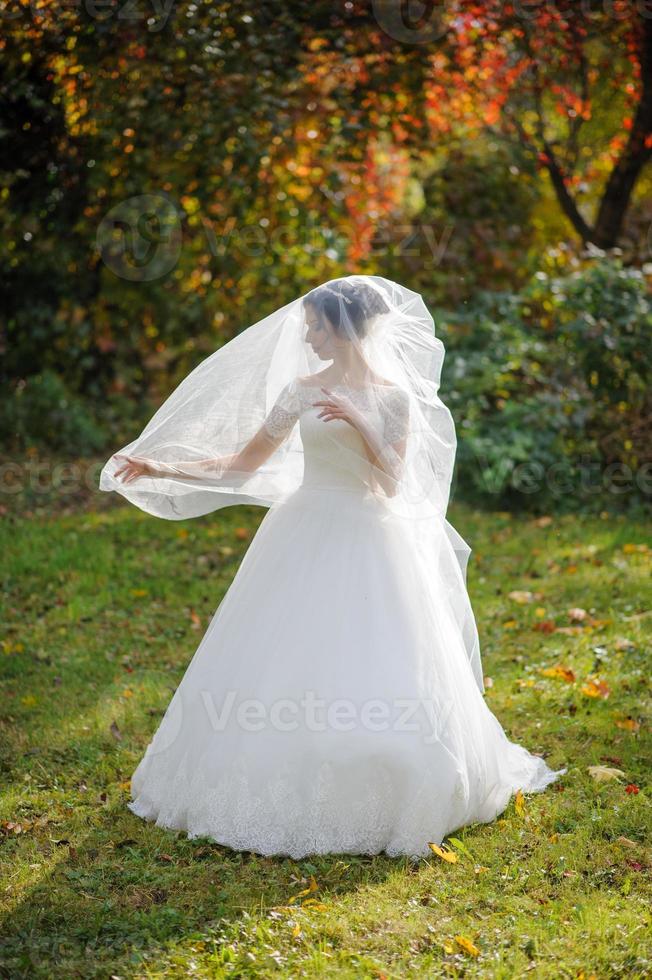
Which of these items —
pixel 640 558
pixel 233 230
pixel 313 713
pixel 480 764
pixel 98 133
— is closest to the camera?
pixel 313 713

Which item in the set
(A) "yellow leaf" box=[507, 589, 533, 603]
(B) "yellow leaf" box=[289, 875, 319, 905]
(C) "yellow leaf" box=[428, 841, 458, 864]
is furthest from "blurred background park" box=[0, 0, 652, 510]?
(B) "yellow leaf" box=[289, 875, 319, 905]

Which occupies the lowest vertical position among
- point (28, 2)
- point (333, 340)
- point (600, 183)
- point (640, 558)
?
point (640, 558)

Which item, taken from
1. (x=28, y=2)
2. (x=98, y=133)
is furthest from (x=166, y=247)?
(x=28, y=2)

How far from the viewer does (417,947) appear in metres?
3.09

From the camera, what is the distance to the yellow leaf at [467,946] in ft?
10.00

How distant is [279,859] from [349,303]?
6.95 ft

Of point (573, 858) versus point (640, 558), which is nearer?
point (573, 858)

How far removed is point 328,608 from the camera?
371 cm

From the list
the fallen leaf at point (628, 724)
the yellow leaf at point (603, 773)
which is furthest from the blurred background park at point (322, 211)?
the yellow leaf at point (603, 773)

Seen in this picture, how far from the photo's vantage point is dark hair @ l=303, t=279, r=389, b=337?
3.91 meters

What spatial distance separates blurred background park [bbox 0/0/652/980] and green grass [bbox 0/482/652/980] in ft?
0.05

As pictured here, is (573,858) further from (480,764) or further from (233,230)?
(233,230)

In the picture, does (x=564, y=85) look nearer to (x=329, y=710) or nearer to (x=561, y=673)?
(x=561, y=673)

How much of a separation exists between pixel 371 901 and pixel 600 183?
1044 cm
